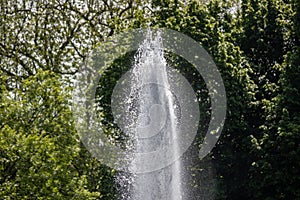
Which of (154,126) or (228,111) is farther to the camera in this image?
(228,111)

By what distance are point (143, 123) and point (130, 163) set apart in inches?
83.2

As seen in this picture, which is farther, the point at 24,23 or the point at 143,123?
the point at 24,23

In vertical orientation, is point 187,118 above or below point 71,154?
above

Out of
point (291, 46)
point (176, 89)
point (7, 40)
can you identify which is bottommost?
point (176, 89)

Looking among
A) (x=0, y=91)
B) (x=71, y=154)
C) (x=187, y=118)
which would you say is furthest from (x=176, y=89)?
Result: (x=0, y=91)

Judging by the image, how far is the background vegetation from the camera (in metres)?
13.1

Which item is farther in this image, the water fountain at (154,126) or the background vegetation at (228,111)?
the background vegetation at (228,111)

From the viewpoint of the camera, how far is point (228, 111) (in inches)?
585

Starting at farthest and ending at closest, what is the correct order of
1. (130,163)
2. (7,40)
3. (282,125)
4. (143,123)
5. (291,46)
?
(7,40) → (291,46) → (130,163) → (282,125) → (143,123)

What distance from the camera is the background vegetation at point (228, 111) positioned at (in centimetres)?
1312

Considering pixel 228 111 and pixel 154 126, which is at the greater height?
pixel 228 111

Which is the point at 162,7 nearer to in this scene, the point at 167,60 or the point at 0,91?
the point at 167,60

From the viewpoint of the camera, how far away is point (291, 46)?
53.4ft

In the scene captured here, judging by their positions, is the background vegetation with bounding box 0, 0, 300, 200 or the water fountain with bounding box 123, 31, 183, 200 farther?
the background vegetation with bounding box 0, 0, 300, 200
